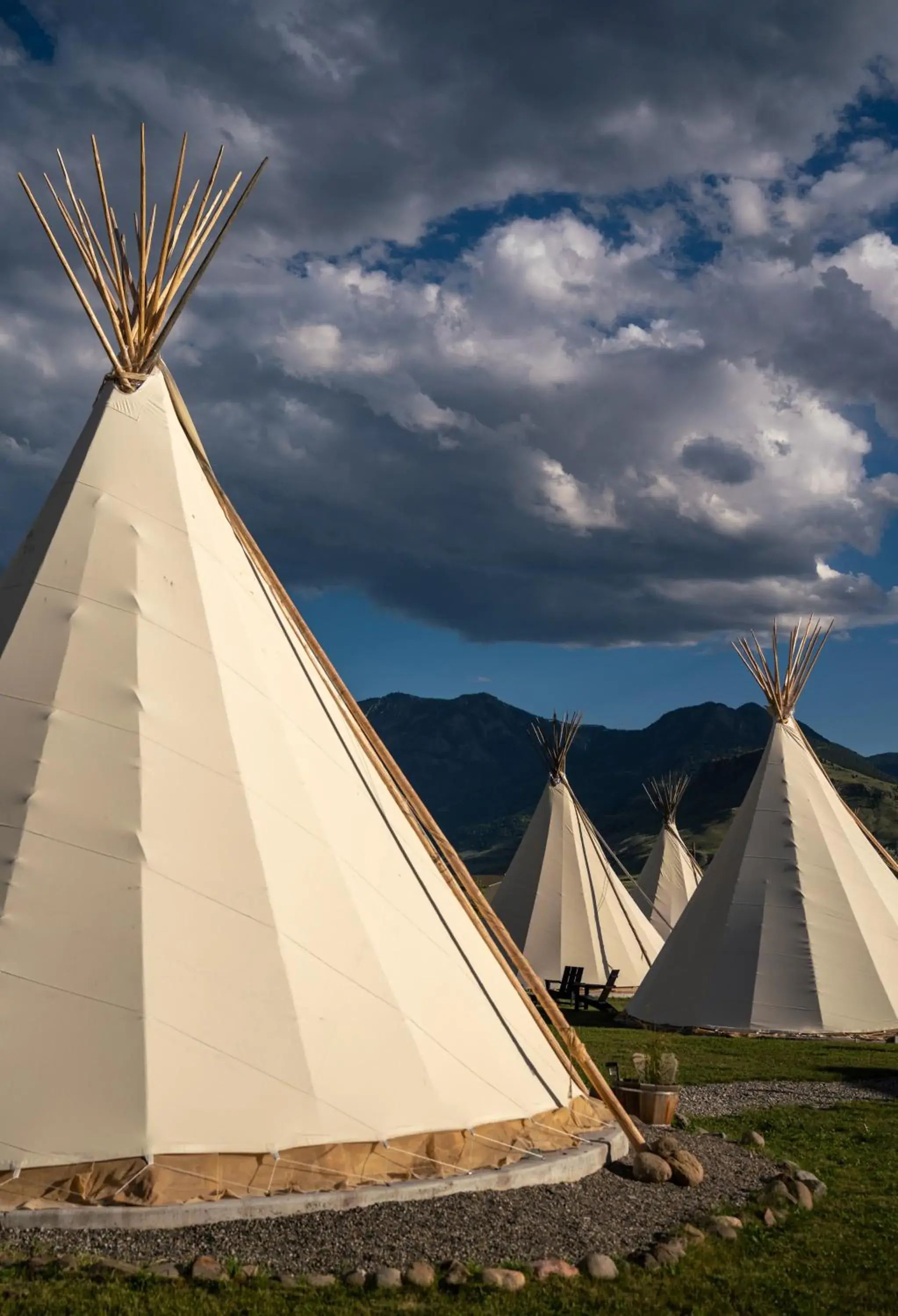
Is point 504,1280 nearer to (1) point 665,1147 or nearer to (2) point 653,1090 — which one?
(1) point 665,1147

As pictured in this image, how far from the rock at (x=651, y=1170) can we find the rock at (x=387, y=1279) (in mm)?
2462

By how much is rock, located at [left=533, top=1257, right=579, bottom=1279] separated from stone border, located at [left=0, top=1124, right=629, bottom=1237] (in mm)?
960

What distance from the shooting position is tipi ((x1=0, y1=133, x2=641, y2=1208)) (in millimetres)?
5840

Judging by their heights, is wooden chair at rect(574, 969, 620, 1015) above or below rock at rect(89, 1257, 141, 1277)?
below

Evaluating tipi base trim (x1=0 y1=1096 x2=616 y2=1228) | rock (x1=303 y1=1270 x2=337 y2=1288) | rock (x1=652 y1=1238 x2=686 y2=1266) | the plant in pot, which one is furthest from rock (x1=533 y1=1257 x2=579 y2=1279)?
the plant in pot

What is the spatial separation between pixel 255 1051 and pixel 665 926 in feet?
90.7

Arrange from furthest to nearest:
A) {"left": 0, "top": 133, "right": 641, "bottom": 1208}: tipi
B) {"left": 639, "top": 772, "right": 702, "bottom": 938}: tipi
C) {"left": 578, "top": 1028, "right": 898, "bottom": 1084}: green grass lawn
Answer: {"left": 639, "top": 772, "right": 702, "bottom": 938}: tipi, {"left": 578, "top": 1028, "right": 898, "bottom": 1084}: green grass lawn, {"left": 0, "top": 133, "right": 641, "bottom": 1208}: tipi

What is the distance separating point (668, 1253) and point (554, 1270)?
25.7 inches

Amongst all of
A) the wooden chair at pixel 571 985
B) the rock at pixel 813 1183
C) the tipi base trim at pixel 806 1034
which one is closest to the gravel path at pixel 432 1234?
the rock at pixel 813 1183

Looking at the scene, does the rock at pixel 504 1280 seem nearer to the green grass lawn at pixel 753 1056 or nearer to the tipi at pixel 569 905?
the green grass lawn at pixel 753 1056

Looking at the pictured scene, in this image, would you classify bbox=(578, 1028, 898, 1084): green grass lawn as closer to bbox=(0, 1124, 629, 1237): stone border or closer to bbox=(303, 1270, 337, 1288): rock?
bbox=(0, 1124, 629, 1237): stone border

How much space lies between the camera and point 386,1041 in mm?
6695

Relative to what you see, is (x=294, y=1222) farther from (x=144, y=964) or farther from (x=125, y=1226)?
(x=144, y=964)

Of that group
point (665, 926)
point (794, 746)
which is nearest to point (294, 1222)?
point (794, 746)
